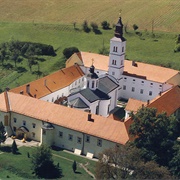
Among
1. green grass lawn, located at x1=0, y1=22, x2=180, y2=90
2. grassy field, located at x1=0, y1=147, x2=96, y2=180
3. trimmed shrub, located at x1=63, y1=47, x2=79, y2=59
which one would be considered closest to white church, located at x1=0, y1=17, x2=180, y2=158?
grassy field, located at x1=0, y1=147, x2=96, y2=180

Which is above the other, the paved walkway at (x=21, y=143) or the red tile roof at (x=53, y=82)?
the red tile roof at (x=53, y=82)

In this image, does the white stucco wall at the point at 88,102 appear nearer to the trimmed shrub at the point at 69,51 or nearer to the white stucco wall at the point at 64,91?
the white stucco wall at the point at 64,91

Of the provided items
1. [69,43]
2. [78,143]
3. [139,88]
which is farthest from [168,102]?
[69,43]

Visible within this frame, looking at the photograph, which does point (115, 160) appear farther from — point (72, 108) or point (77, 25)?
point (77, 25)

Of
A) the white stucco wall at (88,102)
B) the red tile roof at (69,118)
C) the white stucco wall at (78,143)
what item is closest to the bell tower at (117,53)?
the white stucco wall at (88,102)

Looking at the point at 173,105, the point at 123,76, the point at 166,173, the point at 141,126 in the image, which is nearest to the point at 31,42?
the point at 123,76

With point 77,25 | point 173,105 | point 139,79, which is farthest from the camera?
point 77,25

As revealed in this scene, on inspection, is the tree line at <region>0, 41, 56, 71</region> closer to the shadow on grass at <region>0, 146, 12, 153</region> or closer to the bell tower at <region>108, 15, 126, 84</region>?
the bell tower at <region>108, 15, 126, 84</region>
